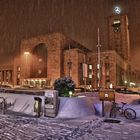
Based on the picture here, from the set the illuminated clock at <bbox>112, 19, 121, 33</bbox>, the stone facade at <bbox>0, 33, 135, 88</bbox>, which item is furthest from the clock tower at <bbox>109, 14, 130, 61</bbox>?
the stone facade at <bbox>0, 33, 135, 88</bbox>

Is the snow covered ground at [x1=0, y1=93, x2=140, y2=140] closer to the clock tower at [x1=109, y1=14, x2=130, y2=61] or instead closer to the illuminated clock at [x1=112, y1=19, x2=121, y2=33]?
the clock tower at [x1=109, y1=14, x2=130, y2=61]

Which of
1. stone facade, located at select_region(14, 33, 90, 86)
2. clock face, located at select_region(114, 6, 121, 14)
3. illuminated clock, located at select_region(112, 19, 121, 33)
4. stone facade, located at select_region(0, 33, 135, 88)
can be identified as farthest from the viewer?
clock face, located at select_region(114, 6, 121, 14)

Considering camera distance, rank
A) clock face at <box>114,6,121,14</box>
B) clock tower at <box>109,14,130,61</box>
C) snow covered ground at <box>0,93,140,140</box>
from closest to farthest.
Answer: snow covered ground at <box>0,93,140,140</box>
clock tower at <box>109,14,130,61</box>
clock face at <box>114,6,121,14</box>

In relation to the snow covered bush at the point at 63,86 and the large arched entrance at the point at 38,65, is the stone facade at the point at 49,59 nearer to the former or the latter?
the large arched entrance at the point at 38,65

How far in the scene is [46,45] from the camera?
90062 millimetres

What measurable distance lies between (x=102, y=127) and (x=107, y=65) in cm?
7125

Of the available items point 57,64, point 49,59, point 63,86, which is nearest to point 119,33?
point 49,59

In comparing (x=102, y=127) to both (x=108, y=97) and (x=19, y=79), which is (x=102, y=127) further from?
(x=19, y=79)

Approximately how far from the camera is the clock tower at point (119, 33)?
114 m

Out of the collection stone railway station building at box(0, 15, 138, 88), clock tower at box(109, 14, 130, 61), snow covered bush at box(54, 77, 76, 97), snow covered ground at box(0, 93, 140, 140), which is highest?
clock tower at box(109, 14, 130, 61)

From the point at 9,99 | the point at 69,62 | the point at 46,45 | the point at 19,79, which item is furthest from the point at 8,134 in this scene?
the point at 19,79

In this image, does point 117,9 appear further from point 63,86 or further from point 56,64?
point 63,86

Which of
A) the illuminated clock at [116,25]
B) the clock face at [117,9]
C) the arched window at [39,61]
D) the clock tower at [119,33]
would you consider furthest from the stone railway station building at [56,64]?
the clock face at [117,9]

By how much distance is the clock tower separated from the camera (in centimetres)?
11412
